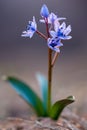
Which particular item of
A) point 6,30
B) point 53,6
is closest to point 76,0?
point 53,6

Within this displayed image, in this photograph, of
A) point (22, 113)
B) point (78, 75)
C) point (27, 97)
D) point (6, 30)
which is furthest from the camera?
point (6, 30)

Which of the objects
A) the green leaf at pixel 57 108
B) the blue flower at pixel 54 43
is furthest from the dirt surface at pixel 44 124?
the blue flower at pixel 54 43

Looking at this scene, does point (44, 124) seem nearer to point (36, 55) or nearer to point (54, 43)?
point (54, 43)

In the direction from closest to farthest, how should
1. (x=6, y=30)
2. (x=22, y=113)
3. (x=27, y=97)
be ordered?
1. (x=27, y=97)
2. (x=22, y=113)
3. (x=6, y=30)

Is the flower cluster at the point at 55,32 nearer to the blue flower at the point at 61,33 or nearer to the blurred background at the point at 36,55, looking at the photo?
the blue flower at the point at 61,33

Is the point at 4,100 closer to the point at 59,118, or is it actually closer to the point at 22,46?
the point at 59,118

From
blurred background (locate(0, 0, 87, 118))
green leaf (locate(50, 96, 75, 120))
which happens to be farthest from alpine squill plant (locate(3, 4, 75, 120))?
blurred background (locate(0, 0, 87, 118))

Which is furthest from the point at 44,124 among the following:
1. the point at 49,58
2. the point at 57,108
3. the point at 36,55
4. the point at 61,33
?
the point at 36,55

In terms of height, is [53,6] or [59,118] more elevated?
[59,118]
